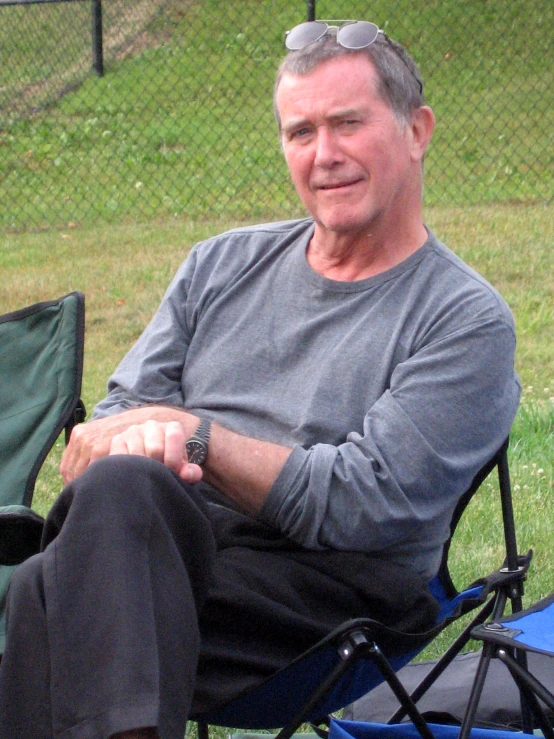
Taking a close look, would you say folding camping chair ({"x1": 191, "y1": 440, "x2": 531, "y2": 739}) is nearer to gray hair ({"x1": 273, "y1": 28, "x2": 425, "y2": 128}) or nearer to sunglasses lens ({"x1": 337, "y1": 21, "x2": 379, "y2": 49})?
gray hair ({"x1": 273, "y1": 28, "x2": 425, "y2": 128})

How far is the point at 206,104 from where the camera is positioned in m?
12.4

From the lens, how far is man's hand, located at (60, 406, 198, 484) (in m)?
2.20

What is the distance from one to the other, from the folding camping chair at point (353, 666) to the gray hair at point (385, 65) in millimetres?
781

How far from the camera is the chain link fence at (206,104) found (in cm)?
951

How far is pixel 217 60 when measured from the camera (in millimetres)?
13625

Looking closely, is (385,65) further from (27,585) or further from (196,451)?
(27,585)

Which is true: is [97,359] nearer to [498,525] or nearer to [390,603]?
[498,525]

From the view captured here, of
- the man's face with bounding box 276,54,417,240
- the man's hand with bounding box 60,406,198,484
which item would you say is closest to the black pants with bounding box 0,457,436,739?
the man's hand with bounding box 60,406,198,484

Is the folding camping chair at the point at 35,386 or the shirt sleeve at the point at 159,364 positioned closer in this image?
the shirt sleeve at the point at 159,364

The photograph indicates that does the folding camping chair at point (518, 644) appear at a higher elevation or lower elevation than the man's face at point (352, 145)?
lower

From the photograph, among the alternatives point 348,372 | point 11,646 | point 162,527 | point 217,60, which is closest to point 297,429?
point 348,372

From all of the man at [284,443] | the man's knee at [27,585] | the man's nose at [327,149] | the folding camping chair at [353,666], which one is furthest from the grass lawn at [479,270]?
the man's knee at [27,585]

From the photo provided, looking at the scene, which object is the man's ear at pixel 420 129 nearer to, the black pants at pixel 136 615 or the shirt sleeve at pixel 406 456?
the shirt sleeve at pixel 406 456

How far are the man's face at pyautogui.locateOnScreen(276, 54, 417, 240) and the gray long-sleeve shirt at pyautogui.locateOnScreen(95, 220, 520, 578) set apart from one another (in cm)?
14
